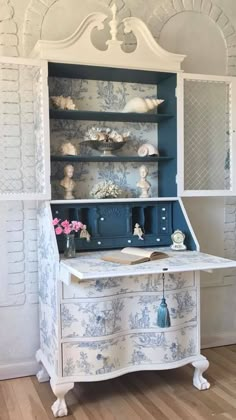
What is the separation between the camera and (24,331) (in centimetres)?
278

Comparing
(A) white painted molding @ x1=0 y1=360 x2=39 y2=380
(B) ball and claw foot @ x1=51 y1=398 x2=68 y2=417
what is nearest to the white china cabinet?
(B) ball and claw foot @ x1=51 y1=398 x2=68 y2=417

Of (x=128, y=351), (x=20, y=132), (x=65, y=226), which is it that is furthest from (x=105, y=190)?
(x=128, y=351)

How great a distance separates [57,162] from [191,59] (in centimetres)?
119

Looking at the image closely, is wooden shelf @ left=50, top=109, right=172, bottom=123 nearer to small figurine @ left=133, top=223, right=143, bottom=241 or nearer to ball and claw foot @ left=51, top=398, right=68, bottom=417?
small figurine @ left=133, top=223, right=143, bottom=241

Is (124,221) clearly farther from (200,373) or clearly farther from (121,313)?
(200,373)

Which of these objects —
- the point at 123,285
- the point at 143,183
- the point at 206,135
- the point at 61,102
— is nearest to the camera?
the point at 123,285

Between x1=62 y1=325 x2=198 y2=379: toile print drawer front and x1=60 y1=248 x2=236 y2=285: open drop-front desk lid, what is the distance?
0.40 m

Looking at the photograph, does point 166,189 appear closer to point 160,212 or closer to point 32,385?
point 160,212

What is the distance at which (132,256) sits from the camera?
236 cm

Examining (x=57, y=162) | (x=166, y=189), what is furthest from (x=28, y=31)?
(x=166, y=189)

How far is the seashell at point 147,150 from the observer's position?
279 centimetres

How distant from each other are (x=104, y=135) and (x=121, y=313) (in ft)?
3.44

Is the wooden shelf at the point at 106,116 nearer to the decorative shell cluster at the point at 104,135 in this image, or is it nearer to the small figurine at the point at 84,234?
the decorative shell cluster at the point at 104,135

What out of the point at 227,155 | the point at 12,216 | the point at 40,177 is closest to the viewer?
the point at 40,177
